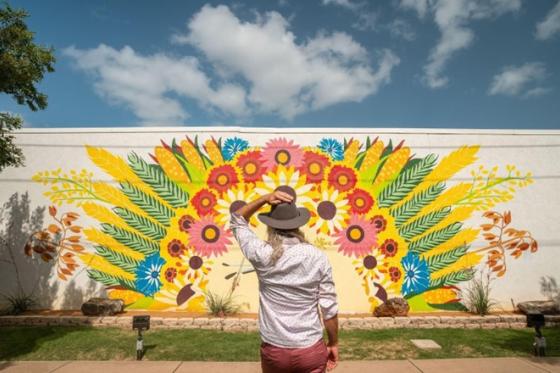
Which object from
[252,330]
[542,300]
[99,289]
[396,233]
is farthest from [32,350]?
[542,300]

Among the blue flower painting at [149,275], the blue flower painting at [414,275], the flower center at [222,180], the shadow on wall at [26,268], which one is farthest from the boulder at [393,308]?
the shadow on wall at [26,268]

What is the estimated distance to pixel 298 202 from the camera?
25.3 feet

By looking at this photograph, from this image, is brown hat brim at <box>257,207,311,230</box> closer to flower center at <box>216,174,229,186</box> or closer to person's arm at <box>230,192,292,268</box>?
person's arm at <box>230,192,292,268</box>

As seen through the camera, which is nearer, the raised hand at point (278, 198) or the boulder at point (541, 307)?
the raised hand at point (278, 198)

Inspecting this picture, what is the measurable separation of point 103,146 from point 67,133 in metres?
0.94

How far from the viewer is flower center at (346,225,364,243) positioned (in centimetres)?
761

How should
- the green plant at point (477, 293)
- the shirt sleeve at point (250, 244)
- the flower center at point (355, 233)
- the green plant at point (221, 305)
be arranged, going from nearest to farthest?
the shirt sleeve at point (250, 244) → the green plant at point (221, 305) → the green plant at point (477, 293) → the flower center at point (355, 233)

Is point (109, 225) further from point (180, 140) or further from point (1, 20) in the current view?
point (1, 20)

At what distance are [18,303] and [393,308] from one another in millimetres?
7850

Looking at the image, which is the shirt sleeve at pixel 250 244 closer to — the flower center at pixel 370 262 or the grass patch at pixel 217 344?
the grass patch at pixel 217 344

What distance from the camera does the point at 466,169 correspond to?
308 inches

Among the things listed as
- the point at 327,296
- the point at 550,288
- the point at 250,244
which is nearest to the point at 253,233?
the point at 250,244

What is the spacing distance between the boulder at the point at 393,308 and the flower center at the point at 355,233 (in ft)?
4.65

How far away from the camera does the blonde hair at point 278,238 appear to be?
6.48ft
